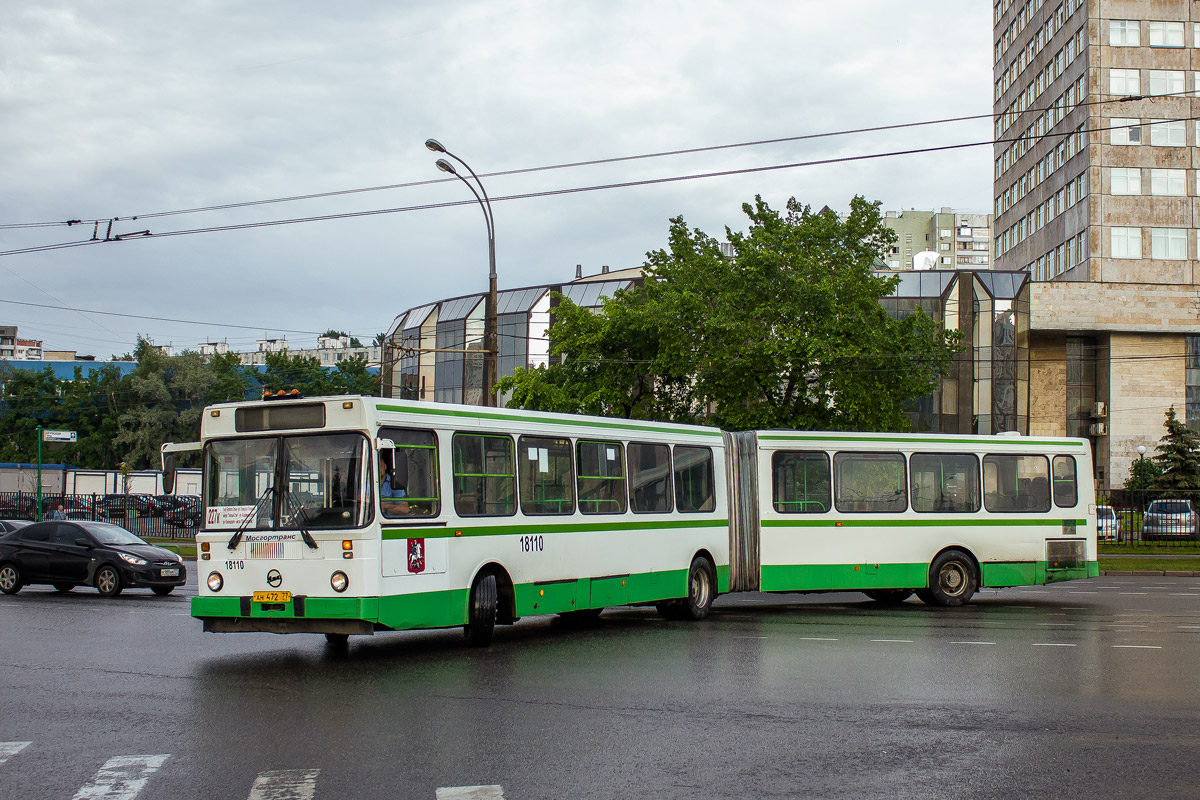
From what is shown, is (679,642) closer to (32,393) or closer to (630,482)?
(630,482)

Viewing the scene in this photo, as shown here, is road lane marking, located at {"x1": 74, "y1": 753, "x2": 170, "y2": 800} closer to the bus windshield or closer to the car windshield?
the bus windshield

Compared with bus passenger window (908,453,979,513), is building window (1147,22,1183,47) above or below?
above

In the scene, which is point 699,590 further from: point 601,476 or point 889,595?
point 889,595

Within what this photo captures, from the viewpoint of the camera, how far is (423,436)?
1280cm

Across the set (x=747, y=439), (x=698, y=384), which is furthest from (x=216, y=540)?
(x=698, y=384)

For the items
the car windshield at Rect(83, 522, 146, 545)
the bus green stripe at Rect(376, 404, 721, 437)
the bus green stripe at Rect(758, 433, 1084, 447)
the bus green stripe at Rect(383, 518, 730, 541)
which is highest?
the bus green stripe at Rect(376, 404, 721, 437)

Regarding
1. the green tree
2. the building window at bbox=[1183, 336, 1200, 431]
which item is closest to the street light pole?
the green tree

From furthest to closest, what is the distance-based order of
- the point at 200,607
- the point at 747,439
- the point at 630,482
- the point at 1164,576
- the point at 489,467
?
the point at 1164,576 < the point at 747,439 < the point at 630,482 < the point at 489,467 < the point at 200,607

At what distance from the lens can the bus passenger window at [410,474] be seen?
12195 mm

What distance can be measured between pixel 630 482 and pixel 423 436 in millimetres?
4364

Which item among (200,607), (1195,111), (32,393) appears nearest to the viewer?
(200,607)

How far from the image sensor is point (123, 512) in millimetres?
52281

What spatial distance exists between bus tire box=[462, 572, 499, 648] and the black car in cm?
1091

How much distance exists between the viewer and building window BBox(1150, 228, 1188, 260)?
7462 cm
